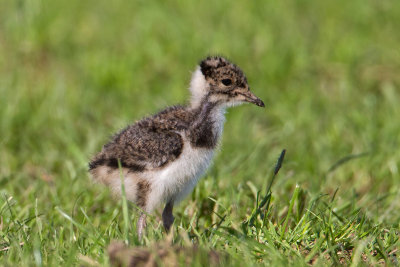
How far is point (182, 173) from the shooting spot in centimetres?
451

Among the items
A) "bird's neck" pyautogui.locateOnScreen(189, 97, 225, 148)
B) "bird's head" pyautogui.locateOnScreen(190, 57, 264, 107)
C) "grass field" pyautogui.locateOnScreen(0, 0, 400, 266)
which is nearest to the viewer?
"grass field" pyautogui.locateOnScreen(0, 0, 400, 266)

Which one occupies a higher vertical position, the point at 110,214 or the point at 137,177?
the point at 137,177

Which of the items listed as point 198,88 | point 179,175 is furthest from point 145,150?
point 198,88

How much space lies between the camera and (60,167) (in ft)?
21.1

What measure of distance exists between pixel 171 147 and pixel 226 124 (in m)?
2.90

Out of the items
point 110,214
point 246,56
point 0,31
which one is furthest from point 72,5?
point 110,214

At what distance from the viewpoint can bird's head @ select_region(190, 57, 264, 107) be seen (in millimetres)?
4848

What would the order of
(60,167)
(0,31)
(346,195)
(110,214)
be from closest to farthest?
1. (110,214)
2. (346,195)
3. (60,167)
4. (0,31)

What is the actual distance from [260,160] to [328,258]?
8.04ft

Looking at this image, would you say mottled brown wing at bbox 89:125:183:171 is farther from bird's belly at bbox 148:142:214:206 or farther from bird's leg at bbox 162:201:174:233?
bird's leg at bbox 162:201:174:233

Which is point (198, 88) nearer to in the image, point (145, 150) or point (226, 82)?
point (226, 82)

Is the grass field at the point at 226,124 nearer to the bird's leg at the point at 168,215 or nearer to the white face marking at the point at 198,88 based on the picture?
the bird's leg at the point at 168,215

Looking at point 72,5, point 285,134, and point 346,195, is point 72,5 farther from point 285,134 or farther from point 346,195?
point 346,195

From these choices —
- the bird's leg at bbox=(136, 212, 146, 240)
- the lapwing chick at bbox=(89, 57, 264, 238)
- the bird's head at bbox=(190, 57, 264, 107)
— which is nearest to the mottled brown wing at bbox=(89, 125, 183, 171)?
the lapwing chick at bbox=(89, 57, 264, 238)
